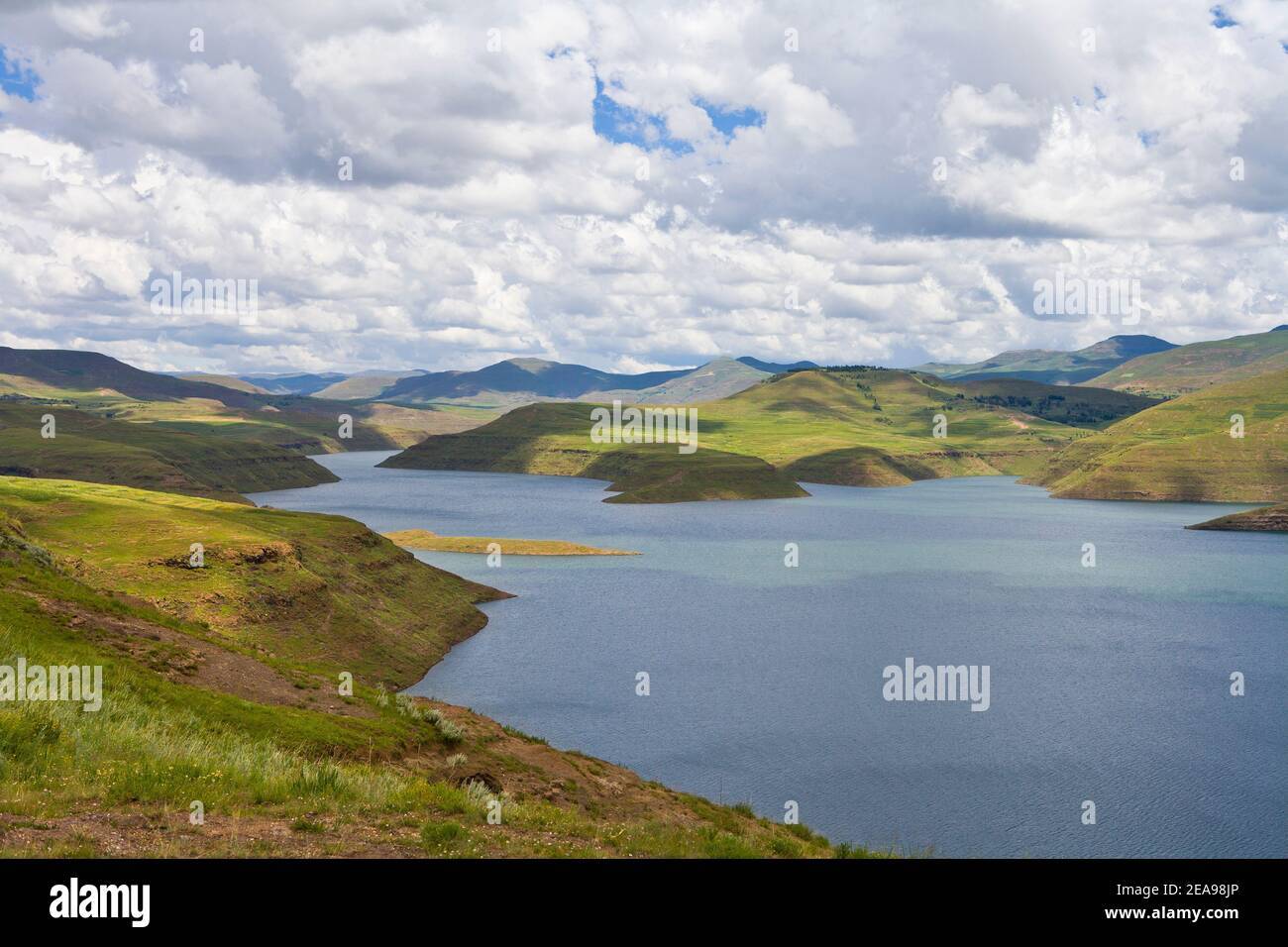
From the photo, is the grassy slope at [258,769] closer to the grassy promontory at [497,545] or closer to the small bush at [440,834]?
the small bush at [440,834]

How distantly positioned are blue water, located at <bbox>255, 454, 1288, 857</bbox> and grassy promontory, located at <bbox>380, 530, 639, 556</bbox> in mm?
16611

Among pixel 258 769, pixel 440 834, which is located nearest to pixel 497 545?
pixel 258 769

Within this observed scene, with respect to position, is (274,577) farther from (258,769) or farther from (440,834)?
(440,834)

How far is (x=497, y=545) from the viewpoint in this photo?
179250 millimetres

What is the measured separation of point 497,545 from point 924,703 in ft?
353

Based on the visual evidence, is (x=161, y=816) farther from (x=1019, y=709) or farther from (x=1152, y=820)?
(x=1019, y=709)

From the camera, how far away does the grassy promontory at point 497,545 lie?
6993 inches

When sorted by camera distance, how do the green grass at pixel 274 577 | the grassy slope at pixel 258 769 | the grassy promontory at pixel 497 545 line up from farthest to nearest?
the grassy promontory at pixel 497 545 < the green grass at pixel 274 577 < the grassy slope at pixel 258 769

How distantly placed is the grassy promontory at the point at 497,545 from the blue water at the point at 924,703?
54.5ft

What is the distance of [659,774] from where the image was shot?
65375 mm

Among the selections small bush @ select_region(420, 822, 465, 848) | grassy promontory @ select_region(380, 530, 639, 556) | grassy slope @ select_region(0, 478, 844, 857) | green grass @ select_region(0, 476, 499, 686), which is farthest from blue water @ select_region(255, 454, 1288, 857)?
small bush @ select_region(420, 822, 465, 848)

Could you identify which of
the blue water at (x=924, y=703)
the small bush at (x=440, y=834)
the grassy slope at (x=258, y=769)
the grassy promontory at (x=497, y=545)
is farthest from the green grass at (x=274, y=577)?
the small bush at (x=440, y=834)

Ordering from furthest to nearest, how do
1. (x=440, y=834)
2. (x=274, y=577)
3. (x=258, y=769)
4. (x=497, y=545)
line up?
(x=497, y=545) < (x=274, y=577) < (x=258, y=769) < (x=440, y=834)
